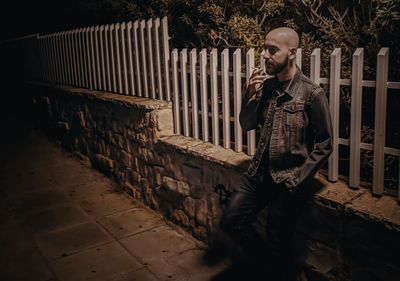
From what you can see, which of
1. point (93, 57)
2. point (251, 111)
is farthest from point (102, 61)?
point (251, 111)

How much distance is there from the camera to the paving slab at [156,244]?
4449 millimetres

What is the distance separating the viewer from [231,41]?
5285 mm

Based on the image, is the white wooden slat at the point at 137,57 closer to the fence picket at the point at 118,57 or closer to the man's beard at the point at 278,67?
the fence picket at the point at 118,57

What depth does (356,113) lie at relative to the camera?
3.06 meters

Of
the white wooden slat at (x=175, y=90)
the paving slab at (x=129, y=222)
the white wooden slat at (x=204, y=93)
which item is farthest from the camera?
the paving slab at (x=129, y=222)

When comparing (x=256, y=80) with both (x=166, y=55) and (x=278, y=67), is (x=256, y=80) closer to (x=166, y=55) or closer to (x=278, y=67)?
(x=278, y=67)

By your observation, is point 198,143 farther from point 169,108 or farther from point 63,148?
point 63,148

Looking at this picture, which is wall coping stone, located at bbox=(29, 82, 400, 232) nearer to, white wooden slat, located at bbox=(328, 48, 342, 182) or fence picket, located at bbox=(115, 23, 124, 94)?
white wooden slat, located at bbox=(328, 48, 342, 182)

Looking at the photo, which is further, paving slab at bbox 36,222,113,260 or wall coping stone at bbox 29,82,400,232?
paving slab at bbox 36,222,113,260

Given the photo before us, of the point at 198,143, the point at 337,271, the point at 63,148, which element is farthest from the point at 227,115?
the point at 63,148

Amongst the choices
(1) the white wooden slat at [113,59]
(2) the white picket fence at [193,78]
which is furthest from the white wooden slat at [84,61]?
(1) the white wooden slat at [113,59]

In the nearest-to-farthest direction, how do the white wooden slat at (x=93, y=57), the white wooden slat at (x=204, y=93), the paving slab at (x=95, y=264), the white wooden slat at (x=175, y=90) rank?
1. the paving slab at (x=95, y=264)
2. the white wooden slat at (x=204, y=93)
3. the white wooden slat at (x=175, y=90)
4. the white wooden slat at (x=93, y=57)

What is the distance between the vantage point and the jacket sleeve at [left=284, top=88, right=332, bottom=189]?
2799 millimetres

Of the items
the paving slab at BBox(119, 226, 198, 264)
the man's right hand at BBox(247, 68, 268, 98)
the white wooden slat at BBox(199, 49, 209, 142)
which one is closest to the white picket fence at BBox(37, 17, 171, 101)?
the white wooden slat at BBox(199, 49, 209, 142)
